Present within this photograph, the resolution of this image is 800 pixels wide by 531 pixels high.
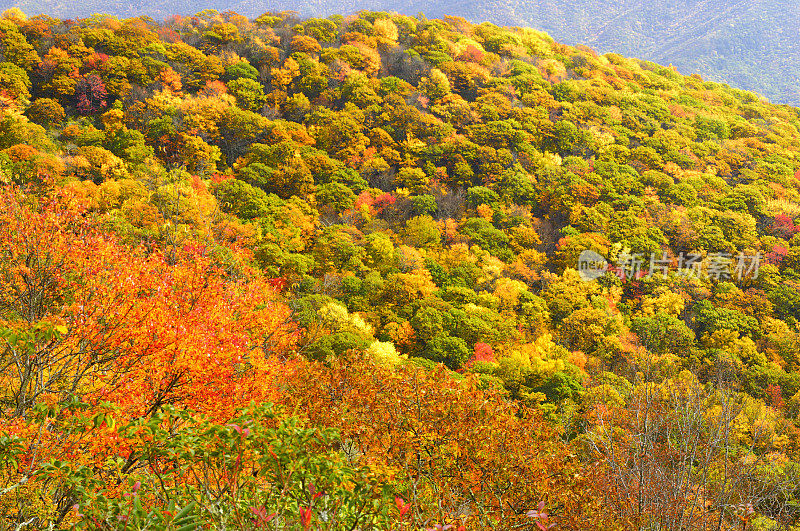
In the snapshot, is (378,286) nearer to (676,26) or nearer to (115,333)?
(115,333)

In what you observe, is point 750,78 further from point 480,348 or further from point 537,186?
point 480,348

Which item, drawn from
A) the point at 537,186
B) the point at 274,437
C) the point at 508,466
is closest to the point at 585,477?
the point at 508,466

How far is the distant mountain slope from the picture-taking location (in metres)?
119

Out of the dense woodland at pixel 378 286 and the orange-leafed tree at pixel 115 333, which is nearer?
the dense woodland at pixel 378 286

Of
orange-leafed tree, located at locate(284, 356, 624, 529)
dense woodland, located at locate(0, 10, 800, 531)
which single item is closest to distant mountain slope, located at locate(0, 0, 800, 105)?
dense woodland, located at locate(0, 10, 800, 531)

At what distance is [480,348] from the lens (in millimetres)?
22984

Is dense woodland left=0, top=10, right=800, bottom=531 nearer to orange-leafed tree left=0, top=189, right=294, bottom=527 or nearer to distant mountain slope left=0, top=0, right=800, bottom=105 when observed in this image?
orange-leafed tree left=0, top=189, right=294, bottom=527

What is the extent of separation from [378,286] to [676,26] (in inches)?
6427

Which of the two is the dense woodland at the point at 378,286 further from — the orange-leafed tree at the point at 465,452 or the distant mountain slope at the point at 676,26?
the distant mountain slope at the point at 676,26

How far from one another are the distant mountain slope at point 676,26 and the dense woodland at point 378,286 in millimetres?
79324

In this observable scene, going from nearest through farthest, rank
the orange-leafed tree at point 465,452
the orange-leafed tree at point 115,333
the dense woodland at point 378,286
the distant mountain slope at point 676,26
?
the dense woodland at point 378,286 < the orange-leafed tree at point 465,452 < the orange-leafed tree at point 115,333 < the distant mountain slope at point 676,26

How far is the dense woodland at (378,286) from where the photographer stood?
5.49 m

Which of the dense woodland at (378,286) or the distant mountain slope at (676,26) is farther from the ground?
the distant mountain slope at (676,26)

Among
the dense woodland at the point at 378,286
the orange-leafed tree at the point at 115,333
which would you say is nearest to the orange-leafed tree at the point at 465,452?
the dense woodland at the point at 378,286
